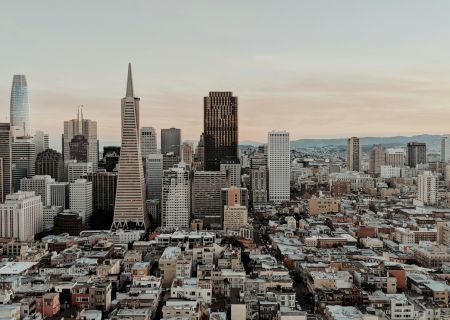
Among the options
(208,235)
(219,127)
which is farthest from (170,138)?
(208,235)

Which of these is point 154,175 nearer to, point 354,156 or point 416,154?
point 354,156

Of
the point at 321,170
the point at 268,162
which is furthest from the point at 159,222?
the point at 321,170

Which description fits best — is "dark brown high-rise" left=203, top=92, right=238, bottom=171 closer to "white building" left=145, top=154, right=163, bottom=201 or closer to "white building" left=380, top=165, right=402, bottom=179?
"white building" left=145, top=154, right=163, bottom=201

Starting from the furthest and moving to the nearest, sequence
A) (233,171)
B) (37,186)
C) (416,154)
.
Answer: (416,154), (233,171), (37,186)

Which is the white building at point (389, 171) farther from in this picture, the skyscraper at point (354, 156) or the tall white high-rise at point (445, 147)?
the tall white high-rise at point (445, 147)

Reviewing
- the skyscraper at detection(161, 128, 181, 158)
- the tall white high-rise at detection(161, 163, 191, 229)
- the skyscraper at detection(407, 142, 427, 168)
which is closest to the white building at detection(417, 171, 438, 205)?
the tall white high-rise at detection(161, 163, 191, 229)

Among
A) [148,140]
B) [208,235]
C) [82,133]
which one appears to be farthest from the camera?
[82,133]

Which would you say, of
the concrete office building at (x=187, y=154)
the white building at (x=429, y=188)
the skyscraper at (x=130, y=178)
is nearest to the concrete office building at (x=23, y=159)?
the concrete office building at (x=187, y=154)
